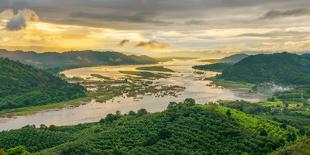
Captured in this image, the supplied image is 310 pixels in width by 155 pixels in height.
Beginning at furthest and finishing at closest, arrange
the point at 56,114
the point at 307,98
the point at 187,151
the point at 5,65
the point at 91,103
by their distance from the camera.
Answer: the point at 5,65 < the point at 307,98 < the point at 91,103 < the point at 56,114 < the point at 187,151

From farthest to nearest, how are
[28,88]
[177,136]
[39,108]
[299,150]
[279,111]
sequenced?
1. [28,88]
2. [39,108]
3. [279,111]
4. [177,136]
5. [299,150]

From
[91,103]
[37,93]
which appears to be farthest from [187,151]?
[37,93]

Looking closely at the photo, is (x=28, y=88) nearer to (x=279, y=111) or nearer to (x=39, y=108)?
(x=39, y=108)

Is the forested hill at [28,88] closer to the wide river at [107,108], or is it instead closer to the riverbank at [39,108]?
the riverbank at [39,108]

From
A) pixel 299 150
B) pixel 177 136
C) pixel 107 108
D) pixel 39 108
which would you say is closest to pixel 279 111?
pixel 107 108

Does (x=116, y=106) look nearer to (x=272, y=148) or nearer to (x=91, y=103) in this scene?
(x=91, y=103)

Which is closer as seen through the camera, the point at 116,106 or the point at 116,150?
the point at 116,150
